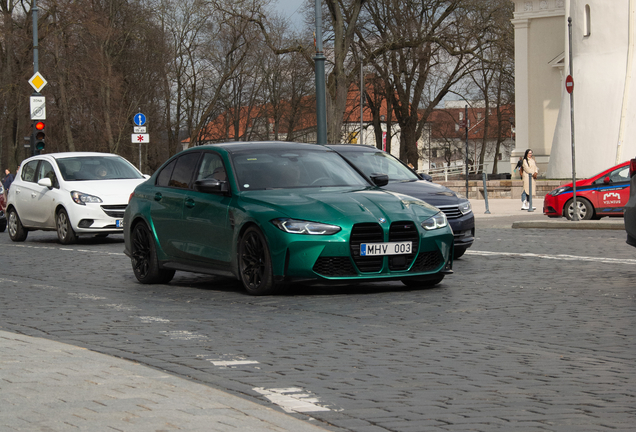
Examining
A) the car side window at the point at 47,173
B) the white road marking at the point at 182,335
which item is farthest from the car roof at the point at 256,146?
the car side window at the point at 47,173

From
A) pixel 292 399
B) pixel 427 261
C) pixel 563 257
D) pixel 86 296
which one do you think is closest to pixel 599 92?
pixel 563 257

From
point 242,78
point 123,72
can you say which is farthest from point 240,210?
point 242,78

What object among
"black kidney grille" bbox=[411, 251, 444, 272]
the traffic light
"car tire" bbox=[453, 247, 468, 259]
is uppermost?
the traffic light

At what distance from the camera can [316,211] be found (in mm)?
9531

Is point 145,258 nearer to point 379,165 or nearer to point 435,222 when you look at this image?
point 435,222

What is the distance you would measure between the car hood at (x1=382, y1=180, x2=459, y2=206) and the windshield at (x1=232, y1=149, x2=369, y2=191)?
2208mm

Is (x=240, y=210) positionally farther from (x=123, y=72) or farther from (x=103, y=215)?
(x=123, y=72)

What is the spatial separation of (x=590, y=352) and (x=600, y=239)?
1108cm

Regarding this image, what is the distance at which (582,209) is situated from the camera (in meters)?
23.3

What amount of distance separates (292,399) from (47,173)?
16006 millimetres

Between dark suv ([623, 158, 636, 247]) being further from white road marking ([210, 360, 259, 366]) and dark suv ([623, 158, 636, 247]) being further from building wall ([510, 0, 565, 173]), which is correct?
building wall ([510, 0, 565, 173])

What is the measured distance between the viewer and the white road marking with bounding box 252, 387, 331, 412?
502 centimetres

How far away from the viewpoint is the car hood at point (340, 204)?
9.50 meters

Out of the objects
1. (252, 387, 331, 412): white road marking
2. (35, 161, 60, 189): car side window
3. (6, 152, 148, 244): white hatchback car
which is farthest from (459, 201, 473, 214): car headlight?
(35, 161, 60, 189): car side window
